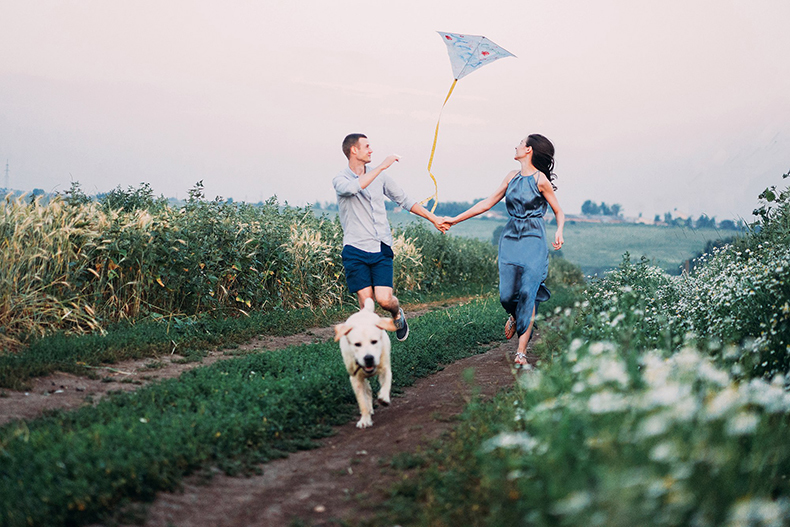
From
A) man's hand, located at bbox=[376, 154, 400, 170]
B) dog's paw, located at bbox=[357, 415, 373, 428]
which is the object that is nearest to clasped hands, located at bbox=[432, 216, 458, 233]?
man's hand, located at bbox=[376, 154, 400, 170]

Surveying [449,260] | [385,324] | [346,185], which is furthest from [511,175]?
[449,260]

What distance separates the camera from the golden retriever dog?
460 centimetres

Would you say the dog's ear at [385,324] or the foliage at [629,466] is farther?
the dog's ear at [385,324]

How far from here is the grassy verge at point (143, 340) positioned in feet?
18.5

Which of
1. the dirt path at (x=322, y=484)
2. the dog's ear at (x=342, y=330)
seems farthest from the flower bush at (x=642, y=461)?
the dog's ear at (x=342, y=330)

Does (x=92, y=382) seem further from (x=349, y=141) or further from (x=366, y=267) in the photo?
(x=349, y=141)

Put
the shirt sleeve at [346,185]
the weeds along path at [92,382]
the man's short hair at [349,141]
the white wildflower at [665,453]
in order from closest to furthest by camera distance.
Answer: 1. the white wildflower at [665,453]
2. the weeds along path at [92,382]
3. the shirt sleeve at [346,185]
4. the man's short hair at [349,141]

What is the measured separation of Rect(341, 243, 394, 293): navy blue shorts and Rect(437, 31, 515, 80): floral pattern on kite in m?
3.05

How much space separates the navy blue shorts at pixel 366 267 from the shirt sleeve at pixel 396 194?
2.15 feet

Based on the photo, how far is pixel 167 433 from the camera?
3951mm

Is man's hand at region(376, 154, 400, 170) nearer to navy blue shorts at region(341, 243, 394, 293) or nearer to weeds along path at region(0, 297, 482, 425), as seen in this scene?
navy blue shorts at region(341, 243, 394, 293)

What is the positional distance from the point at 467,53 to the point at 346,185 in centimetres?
319

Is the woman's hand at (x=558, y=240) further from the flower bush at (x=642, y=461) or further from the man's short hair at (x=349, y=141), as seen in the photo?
the flower bush at (x=642, y=461)

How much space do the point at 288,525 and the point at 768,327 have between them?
4137 millimetres
